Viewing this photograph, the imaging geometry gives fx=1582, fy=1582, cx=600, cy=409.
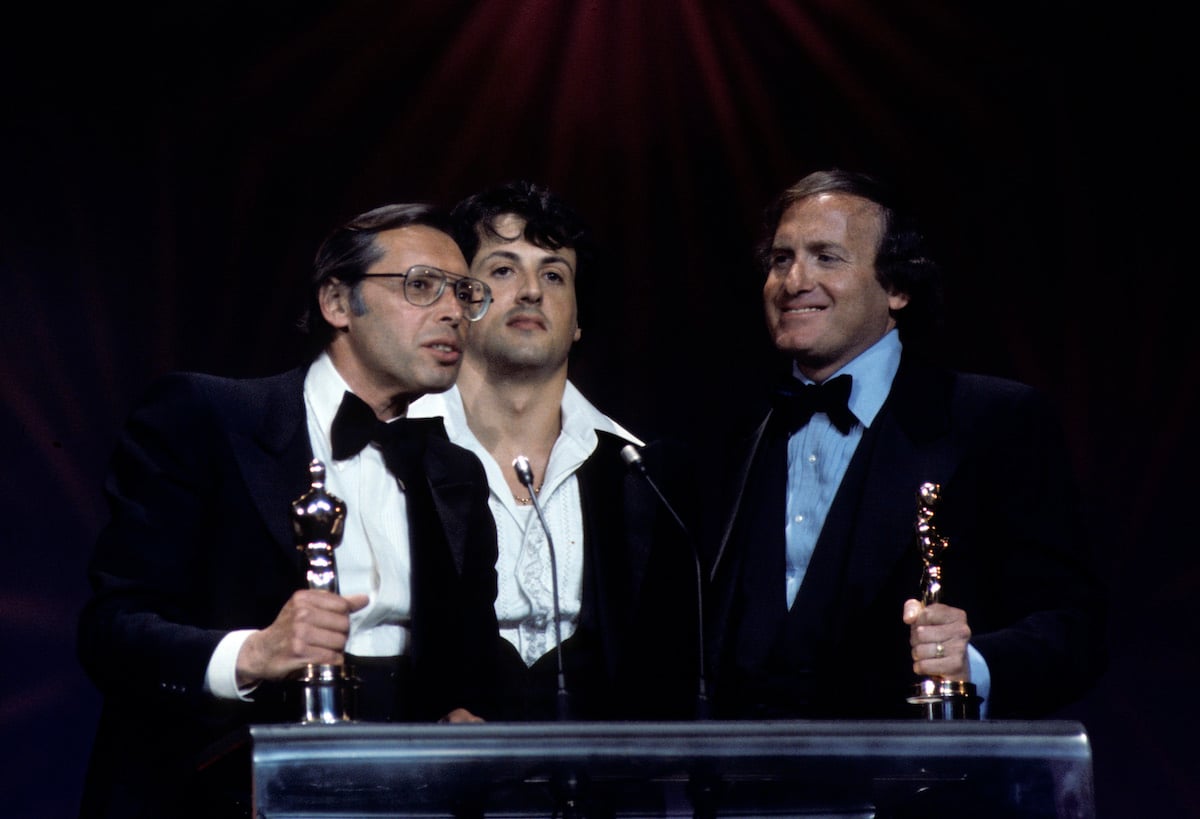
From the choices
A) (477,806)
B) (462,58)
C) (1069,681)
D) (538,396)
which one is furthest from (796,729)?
(462,58)

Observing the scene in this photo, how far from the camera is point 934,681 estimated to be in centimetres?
253

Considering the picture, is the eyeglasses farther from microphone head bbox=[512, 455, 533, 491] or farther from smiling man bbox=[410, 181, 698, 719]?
microphone head bbox=[512, 455, 533, 491]

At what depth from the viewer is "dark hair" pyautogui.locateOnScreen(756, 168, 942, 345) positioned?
140 inches

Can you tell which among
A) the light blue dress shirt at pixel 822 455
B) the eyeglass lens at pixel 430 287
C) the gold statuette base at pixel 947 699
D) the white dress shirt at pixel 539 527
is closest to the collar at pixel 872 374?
the light blue dress shirt at pixel 822 455

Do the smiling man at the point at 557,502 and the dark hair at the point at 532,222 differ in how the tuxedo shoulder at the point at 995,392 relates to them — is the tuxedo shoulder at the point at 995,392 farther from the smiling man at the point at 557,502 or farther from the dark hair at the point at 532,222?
the dark hair at the point at 532,222

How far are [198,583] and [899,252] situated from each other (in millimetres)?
1708

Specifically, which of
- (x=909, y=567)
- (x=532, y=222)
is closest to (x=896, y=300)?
(x=909, y=567)

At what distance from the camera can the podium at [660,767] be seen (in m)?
1.94

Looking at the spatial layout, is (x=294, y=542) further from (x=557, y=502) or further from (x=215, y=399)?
(x=557, y=502)

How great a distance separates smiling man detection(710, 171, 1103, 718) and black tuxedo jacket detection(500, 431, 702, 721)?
129 mm

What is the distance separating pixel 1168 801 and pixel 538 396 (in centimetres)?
186

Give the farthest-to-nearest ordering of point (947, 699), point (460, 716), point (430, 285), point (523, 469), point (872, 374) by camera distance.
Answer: point (872, 374), point (430, 285), point (460, 716), point (523, 469), point (947, 699)

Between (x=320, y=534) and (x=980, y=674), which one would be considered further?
(x=980, y=674)

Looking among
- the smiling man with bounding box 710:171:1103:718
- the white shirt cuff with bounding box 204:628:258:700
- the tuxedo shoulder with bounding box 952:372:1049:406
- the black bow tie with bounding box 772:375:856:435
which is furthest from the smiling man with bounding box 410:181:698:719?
the white shirt cuff with bounding box 204:628:258:700
